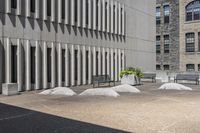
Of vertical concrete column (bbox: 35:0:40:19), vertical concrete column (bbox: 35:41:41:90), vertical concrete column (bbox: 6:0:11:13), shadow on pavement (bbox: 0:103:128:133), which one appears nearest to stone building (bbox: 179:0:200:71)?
vertical concrete column (bbox: 35:41:41:90)

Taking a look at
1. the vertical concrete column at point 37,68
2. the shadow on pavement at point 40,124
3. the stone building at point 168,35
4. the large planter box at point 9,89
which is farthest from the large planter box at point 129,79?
the stone building at point 168,35

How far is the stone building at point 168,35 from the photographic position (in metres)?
51.0

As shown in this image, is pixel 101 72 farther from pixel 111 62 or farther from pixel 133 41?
pixel 133 41

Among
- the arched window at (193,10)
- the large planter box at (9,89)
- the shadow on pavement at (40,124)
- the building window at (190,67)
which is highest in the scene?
the arched window at (193,10)

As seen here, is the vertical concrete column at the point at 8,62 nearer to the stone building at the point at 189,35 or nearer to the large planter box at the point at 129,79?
the large planter box at the point at 129,79

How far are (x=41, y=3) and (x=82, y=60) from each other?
6292 millimetres

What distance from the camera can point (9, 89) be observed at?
17.0m

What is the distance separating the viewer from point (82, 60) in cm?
2484

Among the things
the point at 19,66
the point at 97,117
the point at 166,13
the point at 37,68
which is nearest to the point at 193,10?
the point at 166,13

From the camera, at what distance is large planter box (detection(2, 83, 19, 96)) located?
16.9m

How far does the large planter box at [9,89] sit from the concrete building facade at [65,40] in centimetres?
117

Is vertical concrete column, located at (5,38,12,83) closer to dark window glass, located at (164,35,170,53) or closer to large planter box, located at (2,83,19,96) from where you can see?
large planter box, located at (2,83,19,96)

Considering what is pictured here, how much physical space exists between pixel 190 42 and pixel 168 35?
4.47 meters

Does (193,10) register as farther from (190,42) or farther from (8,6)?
(8,6)
